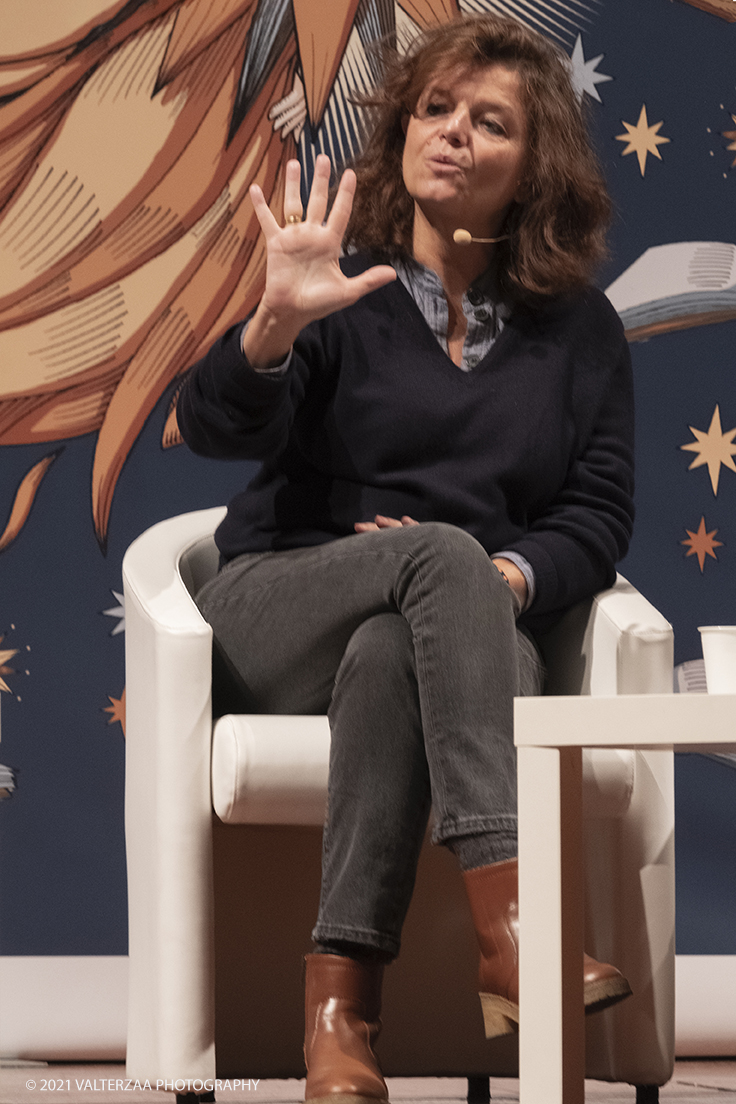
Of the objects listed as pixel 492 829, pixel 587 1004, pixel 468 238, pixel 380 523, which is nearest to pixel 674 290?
pixel 468 238

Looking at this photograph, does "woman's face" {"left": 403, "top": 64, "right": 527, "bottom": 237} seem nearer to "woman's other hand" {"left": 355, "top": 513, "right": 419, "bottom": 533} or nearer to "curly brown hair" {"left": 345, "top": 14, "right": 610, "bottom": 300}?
"curly brown hair" {"left": 345, "top": 14, "right": 610, "bottom": 300}

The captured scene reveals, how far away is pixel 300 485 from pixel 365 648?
1.23 ft

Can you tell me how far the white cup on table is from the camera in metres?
1.00

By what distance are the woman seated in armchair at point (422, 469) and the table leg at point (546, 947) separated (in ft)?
0.39

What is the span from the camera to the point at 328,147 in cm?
220

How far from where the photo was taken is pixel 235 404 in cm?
139

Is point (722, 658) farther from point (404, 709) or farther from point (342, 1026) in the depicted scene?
point (342, 1026)

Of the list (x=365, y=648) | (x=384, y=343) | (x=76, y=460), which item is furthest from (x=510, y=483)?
(x=76, y=460)

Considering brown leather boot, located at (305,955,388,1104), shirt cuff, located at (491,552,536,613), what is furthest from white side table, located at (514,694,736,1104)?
shirt cuff, located at (491,552,536,613)

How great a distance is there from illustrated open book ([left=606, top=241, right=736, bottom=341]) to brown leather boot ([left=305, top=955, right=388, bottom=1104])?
1396 mm

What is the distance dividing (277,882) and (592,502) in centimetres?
62

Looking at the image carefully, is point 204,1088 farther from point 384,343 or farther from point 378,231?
point 378,231

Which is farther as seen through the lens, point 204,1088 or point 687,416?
point 687,416

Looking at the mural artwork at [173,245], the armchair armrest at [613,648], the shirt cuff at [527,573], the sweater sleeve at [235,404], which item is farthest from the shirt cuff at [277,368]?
the mural artwork at [173,245]
